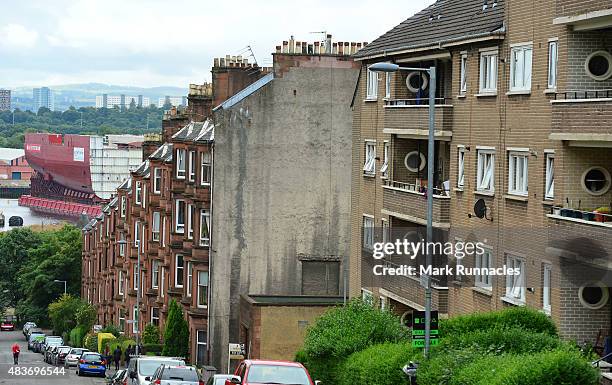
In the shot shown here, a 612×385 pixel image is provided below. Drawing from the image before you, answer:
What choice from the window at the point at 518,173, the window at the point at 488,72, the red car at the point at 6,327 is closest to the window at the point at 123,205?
the window at the point at 488,72

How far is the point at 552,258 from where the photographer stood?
31.1 meters

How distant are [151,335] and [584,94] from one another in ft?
157

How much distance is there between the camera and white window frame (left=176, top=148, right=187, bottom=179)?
2650 inches

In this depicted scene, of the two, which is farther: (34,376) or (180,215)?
(34,376)

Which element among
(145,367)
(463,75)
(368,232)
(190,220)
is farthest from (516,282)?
(190,220)

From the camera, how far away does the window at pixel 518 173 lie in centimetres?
3391

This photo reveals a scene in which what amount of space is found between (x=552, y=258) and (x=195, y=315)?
3526 centimetres

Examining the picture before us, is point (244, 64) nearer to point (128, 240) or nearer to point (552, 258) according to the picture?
point (128, 240)

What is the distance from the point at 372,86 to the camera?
47812 mm

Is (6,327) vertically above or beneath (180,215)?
beneath

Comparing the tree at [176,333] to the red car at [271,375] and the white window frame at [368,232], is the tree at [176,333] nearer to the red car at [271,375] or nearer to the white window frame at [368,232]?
the white window frame at [368,232]

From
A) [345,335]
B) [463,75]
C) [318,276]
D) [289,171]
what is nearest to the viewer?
[345,335]

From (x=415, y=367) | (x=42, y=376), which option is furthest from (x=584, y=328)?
(x=42, y=376)

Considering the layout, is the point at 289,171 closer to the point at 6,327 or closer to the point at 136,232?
the point at 136,232
